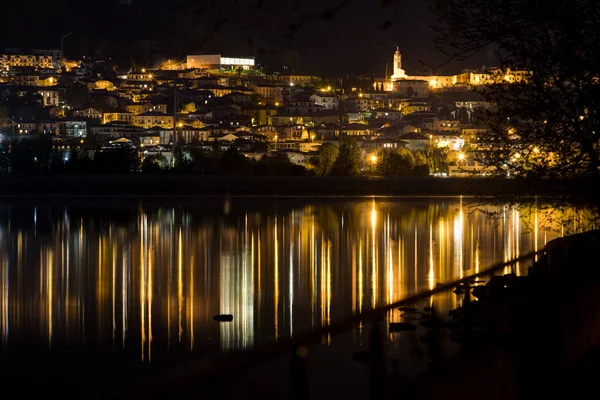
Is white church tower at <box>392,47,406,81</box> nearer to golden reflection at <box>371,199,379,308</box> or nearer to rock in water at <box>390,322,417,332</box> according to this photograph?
golden reflection at <box>371,199,379,308</box>

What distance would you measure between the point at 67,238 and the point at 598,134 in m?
12.4

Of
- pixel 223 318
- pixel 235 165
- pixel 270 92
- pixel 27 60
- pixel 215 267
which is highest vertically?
pixel 27 60

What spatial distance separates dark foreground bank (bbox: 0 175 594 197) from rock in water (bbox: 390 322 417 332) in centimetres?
1846

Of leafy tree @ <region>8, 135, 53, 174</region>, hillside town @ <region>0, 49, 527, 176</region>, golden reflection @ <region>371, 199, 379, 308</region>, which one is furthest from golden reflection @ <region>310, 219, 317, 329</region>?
leafy tree @ <region>8, 135, 53, 174</region>

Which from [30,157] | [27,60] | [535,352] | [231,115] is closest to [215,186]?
[30,157]

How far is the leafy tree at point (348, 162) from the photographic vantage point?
32.0 metres

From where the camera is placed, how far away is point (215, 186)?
28.2m

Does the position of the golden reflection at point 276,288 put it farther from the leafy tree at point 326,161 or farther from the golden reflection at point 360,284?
the leafy tree at point 326,161

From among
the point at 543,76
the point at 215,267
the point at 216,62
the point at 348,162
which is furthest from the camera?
the point at 216,62

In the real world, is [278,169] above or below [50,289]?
above

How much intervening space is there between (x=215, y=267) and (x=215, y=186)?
50.1 ft

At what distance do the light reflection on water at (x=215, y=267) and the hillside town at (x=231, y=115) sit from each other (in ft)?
35.2

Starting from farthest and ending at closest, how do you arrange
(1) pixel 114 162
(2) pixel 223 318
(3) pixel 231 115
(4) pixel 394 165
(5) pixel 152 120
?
1. (5) pixel 152 120
2. (3) pixel 231 115
3. (4) pixel 394 165
4. (1) pixel 114 162
5. (2) pixel 223 318

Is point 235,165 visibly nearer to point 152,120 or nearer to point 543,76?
point 543,76
